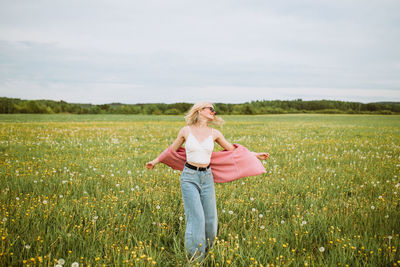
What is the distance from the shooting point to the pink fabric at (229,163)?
4.08 m

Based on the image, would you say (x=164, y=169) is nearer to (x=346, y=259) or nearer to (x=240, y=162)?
(x=240, y=162)

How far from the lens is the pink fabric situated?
4078mm

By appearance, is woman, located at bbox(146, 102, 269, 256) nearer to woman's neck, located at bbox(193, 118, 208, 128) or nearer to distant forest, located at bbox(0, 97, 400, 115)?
woman's neck, located at bbox(193, 118, 208, 128)

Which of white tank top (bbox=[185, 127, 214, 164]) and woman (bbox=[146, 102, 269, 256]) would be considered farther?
white tank top (bbox=[185, 127, 214, 164])

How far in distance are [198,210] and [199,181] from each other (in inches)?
15.7

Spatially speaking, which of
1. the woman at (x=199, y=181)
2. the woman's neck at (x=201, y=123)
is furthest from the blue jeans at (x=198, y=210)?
the woman's neck at (x=201, y=123)

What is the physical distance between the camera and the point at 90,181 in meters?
5.78

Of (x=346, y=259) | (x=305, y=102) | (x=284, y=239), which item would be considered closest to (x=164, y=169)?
(x=284, y=239)

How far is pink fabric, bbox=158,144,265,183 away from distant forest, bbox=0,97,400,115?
5951 cm

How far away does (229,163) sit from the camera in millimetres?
4105

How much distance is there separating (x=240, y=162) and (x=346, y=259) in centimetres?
181

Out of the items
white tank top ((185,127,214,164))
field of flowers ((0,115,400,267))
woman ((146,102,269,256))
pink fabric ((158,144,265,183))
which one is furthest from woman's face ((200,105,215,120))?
field of flowers ((0,115,400,267))

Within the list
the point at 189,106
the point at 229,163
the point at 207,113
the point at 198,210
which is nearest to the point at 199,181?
the point at 198,210

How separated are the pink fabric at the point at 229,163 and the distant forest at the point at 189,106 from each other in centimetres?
5951
